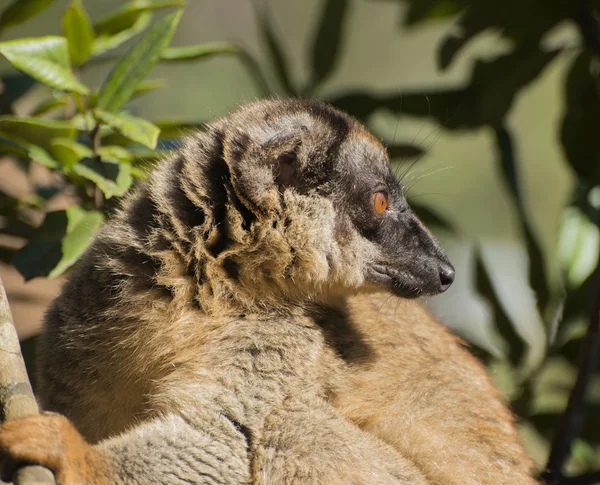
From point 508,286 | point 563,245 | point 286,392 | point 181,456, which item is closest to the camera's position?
point 181,456

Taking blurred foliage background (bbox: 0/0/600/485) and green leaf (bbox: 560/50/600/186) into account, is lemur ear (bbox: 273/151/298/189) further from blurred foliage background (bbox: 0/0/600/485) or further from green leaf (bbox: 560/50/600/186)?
green leaf (bbox: 560/50/600/186)

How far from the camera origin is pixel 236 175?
12.0ft

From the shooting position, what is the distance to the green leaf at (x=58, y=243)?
3826 mm

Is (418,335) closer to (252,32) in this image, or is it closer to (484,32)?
(484,32)

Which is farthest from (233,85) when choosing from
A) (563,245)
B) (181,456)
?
(181,456)

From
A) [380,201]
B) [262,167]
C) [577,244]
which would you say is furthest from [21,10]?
[577,244]

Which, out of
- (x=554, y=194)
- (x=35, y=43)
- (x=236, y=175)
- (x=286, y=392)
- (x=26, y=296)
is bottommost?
(x=554, y=194)

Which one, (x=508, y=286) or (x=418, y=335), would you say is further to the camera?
(x=508, y=286)

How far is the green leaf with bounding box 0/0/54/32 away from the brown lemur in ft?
4.16

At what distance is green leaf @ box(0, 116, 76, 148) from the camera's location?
3.81 m

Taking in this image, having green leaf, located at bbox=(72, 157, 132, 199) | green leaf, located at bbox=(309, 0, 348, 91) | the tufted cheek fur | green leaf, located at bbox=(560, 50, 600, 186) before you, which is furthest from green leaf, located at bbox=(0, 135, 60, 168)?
green leaf, located at bbox=(560, 50, 600, 186)

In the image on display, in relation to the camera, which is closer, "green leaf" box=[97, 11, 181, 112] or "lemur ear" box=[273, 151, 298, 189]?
"lemur ear" box=[273, 151, 298, 189]

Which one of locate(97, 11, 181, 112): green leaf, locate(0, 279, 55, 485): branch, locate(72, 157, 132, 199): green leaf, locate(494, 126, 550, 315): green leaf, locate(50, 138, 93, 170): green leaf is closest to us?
locate(0, 279, 55, 485): branch

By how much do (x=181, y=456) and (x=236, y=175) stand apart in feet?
4.05
